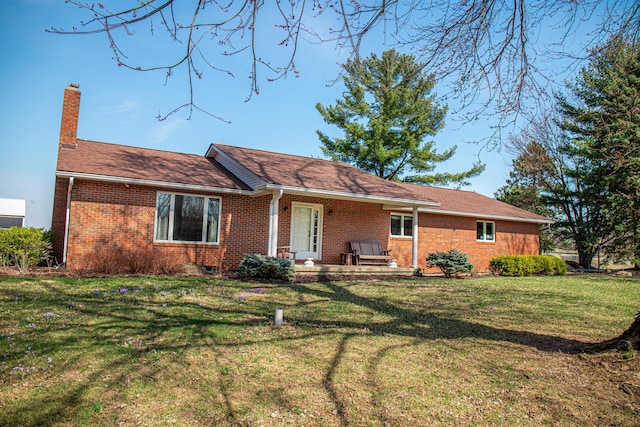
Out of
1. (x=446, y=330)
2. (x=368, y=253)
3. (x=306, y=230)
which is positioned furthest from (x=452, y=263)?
(x=446, y=330)

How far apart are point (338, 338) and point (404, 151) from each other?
27543 millimetres

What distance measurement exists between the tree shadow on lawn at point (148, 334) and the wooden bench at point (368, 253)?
7289 mm

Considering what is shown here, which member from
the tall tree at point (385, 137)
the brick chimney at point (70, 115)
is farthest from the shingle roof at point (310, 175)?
the tall tree at point (385, 137)

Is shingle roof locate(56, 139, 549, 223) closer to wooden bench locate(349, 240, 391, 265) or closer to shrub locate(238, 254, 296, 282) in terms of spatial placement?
wooden bench locate(349, 240, 391, 265)

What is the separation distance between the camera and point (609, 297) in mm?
12359

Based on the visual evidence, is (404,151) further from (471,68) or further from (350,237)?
(471,68)

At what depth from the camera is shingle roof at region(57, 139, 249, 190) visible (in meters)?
13.4

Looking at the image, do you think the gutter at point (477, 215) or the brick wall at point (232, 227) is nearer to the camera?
the brick wall at point (232, 227)

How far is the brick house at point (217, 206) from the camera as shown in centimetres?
1326

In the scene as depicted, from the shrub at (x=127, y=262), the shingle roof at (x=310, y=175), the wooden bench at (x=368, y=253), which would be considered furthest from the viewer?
the wooden bench at (x=368, y=253)

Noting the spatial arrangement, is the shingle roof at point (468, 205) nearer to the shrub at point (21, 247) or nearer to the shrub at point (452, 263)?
the shrub at point (452, 263)

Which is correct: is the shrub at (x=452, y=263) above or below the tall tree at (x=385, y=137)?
below

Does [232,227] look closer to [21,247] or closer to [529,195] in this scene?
[21,247]

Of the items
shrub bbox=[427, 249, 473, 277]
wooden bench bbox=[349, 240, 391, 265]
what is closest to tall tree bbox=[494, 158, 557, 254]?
shrub bbox=[427, 249, 473, 277]
